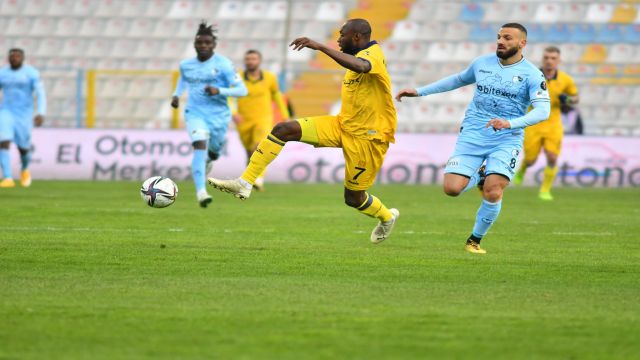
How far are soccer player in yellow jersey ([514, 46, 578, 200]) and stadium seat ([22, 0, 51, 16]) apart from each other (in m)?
18.0

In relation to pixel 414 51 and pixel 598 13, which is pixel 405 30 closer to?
pixel 414 51

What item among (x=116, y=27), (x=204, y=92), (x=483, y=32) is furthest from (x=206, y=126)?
(x=116, y=27)

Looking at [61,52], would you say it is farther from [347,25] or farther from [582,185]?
[347,25]

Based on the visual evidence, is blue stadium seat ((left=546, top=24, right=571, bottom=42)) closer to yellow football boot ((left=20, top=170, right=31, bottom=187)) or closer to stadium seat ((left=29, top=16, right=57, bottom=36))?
stadium seat ((left=29, top=16, right=57, bottom=36))

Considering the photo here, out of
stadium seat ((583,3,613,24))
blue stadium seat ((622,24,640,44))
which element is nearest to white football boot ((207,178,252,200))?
blue stadium seat ((622,24,640,44))

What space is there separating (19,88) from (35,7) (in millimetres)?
13439

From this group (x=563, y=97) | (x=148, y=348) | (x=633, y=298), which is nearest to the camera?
(x=148, y=348)

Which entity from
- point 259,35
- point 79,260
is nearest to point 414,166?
point 259,35

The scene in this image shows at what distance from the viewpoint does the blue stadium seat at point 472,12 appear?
104 ft

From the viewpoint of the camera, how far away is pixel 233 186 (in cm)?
1058

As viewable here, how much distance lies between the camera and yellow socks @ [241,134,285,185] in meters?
10.7

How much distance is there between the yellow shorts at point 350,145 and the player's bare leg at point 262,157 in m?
0.11

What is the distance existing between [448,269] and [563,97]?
9.73 m

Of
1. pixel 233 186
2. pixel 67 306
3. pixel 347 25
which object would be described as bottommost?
pixel 67 306
